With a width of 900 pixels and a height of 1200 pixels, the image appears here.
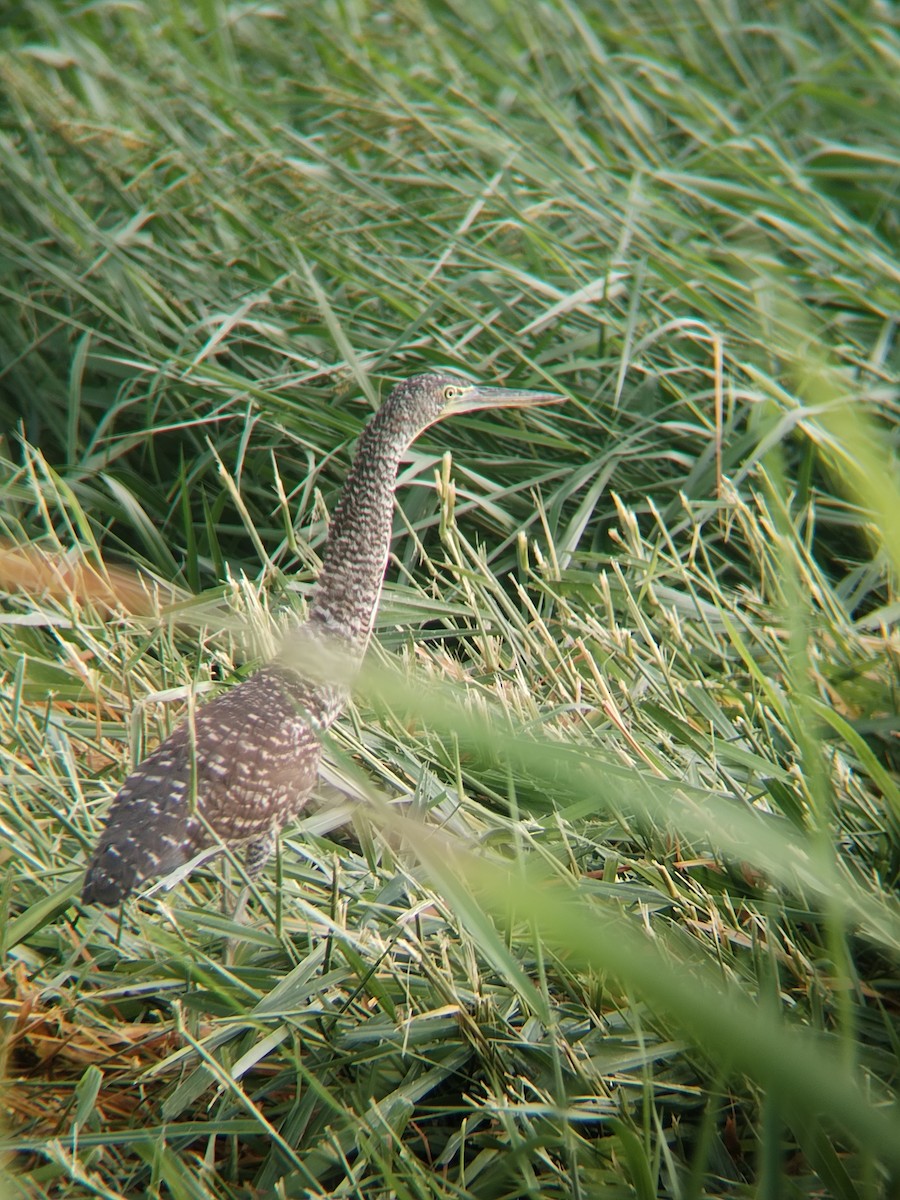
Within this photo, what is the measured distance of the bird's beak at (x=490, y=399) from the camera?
92.7 inches

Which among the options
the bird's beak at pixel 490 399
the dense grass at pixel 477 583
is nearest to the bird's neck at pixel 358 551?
the dense grass at pixel 477 583

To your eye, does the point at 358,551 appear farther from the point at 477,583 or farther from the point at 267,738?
the point at 267,738

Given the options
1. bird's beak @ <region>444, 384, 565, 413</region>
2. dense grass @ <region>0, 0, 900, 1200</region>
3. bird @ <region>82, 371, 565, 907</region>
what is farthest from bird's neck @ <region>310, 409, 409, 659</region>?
bird's beak @ <region>444, 384, 565, 413</region>

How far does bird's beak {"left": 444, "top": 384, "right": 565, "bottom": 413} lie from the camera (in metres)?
2.35

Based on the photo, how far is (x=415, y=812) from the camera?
1.90m

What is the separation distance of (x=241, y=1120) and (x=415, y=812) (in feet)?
1.86

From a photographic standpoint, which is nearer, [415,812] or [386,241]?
[415,812]

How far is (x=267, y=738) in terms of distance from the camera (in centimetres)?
183

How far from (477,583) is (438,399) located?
1.21 feet

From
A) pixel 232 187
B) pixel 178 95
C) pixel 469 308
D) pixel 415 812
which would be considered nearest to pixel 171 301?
pixel 232 187

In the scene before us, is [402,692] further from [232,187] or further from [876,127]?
[876,127]

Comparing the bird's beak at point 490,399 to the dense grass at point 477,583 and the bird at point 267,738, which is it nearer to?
the bird at point 267,738

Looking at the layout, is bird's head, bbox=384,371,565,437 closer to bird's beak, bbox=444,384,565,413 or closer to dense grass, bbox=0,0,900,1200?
bird's beak, bbox=444,384,565,413

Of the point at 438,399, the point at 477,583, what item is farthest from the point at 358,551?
the point at 438,399
